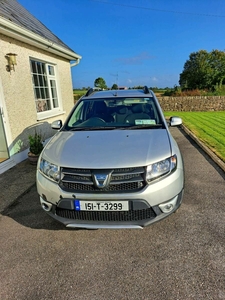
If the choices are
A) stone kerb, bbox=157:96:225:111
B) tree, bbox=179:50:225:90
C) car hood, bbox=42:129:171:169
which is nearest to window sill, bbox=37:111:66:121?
car hood, bbox=42:129:171:169

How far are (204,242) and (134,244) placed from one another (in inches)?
33.2

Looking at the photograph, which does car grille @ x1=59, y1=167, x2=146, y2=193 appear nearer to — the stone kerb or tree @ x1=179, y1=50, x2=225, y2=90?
the stone kerb

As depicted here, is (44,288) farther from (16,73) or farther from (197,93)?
(197,93)

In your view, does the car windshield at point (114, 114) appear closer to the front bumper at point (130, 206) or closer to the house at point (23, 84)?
the front bumper at point (130, 206)

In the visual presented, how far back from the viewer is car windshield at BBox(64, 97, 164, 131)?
3314 mm

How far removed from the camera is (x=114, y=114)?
3633 millimetres

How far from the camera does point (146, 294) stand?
6.10 ft

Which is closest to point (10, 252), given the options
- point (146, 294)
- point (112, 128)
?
point (146, 294)

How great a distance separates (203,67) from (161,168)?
55364 millimetres

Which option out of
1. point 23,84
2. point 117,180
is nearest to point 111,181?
point 117,180

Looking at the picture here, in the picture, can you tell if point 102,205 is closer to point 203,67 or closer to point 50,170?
point 50,170

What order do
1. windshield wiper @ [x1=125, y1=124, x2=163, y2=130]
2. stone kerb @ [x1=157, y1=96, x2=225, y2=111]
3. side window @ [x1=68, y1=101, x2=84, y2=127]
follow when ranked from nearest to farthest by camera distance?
windshield wiper @ [x1=125, y1=124, x2=163, y2=130]
side window @ [x1=68, y1=101, x2=84, y2=127]
stone kerb @ [x1=157, y1=96, x2=225, y2=111]

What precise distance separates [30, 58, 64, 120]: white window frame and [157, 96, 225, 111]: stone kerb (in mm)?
11344

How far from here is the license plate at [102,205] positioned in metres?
2.19
